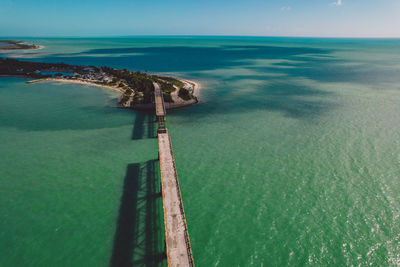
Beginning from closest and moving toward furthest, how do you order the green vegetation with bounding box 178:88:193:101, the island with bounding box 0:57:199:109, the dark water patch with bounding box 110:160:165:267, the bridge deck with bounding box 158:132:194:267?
the bridge deck with bounding box 158:132:194:267
the dark water patch with bounding box 110:160:165:267
the island with bounding box 0:57:199:109
the green vegetation with bounding box 178:88:193:101

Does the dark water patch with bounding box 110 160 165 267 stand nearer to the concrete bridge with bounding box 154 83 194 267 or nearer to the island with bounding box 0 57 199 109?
the concrete bridge with bounding box 154 83 194 267

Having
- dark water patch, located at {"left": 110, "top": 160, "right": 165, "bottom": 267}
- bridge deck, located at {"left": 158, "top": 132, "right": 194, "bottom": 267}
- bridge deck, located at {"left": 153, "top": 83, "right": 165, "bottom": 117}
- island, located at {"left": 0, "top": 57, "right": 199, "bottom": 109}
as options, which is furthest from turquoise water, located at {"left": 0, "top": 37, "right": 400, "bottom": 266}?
island, located at {"left": 0, "top": 57, "right": 199, "bottom": 109}

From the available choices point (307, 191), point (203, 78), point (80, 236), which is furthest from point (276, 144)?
point (203, 78)

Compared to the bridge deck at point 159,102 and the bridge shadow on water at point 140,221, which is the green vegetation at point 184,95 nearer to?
the bridge deck at point 159,102

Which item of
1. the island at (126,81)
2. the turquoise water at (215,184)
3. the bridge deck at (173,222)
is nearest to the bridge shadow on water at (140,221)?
the turquoise water at (215,184)

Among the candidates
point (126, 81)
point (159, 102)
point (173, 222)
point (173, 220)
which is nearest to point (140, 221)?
point (173, 220)

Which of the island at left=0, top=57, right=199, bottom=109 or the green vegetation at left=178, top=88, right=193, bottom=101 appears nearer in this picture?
the island at left=0, top=57, right=199, bottom=109
